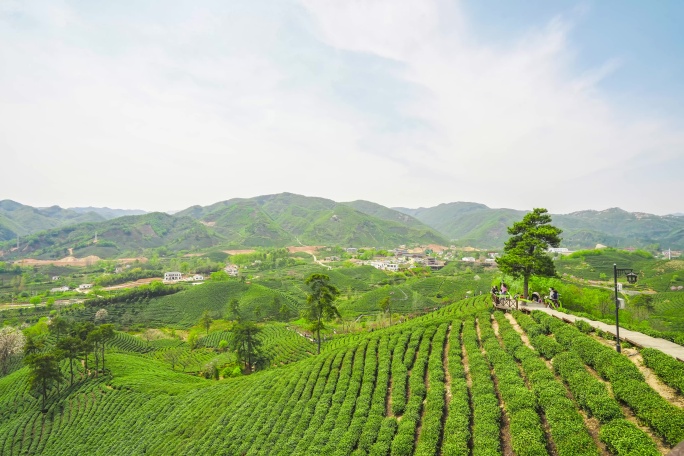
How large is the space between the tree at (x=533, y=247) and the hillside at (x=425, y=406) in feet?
15.3

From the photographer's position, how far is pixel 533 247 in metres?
26.0

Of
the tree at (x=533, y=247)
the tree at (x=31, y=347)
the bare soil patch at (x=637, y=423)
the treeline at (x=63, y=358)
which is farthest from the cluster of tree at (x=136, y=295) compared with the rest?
the bare soil patch at (x=637, y=423)

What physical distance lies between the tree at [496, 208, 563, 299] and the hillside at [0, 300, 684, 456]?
4676mm

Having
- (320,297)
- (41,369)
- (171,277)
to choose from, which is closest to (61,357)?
(41,369)

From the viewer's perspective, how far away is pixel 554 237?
25.6 meters

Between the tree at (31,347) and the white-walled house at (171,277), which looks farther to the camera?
the white-walled house at (171,277)

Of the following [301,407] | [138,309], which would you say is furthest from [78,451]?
[138,309]

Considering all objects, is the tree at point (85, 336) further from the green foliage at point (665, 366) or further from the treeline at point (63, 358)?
the green foliage at point (665, 366)

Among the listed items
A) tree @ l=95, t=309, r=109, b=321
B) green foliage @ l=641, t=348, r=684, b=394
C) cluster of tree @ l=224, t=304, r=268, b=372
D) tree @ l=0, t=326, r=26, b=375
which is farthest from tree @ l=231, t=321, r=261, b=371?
tree @ l=95, t=309, r=109, b=321

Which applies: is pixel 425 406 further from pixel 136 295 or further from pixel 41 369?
pixel 136 295

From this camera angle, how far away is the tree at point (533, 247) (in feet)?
82.7

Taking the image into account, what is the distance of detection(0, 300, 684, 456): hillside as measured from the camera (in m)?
10.7

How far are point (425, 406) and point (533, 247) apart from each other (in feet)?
56.9

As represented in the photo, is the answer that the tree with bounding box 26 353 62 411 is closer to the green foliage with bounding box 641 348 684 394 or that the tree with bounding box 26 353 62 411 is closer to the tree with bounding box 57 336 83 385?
the tree with bounding box 57 336 83 385
